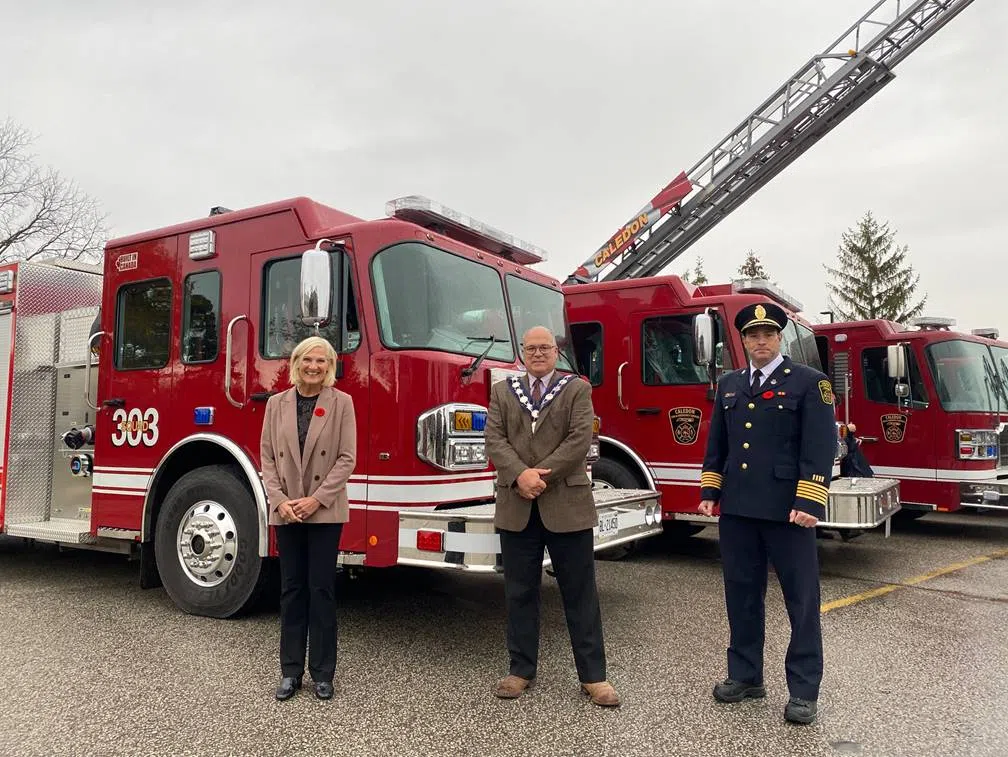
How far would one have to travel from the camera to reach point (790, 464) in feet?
11.7

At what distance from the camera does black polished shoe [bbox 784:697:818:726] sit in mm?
3420

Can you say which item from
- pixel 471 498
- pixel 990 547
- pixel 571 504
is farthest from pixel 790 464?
pixel 990 547

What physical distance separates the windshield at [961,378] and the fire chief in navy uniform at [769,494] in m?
5.94

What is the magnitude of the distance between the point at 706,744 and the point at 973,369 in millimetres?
7525

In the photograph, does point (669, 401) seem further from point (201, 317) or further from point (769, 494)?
point (201, 317)

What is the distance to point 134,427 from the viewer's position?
17.6 feet

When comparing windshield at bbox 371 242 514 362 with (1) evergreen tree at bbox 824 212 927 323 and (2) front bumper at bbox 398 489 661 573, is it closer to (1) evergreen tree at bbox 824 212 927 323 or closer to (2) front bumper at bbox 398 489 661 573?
(2) front bumper at bbox 398 489 661 573

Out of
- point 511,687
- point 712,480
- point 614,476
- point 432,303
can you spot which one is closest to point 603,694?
point 511,687

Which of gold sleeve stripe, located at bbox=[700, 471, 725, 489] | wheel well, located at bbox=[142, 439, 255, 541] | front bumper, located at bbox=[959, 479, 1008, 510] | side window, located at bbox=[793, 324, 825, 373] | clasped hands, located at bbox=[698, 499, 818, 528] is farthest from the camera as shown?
front bumper, located at bbox=[959, 479, 1008, 510]

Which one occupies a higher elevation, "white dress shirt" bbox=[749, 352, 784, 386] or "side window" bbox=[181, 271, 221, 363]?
"side window" bbox=[181, 271, 221, 363]

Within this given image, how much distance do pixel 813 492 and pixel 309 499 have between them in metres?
2.25

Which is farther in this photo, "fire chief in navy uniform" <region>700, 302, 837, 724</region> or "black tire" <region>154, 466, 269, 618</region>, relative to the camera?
"black tire" <region>154, 466, 269, 618</region>

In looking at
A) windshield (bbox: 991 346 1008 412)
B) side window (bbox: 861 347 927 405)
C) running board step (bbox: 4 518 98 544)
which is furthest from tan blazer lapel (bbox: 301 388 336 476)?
windshield (bbox: 991 346 1008 412)

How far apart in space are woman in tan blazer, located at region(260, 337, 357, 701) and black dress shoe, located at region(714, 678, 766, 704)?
1827 millimetres
